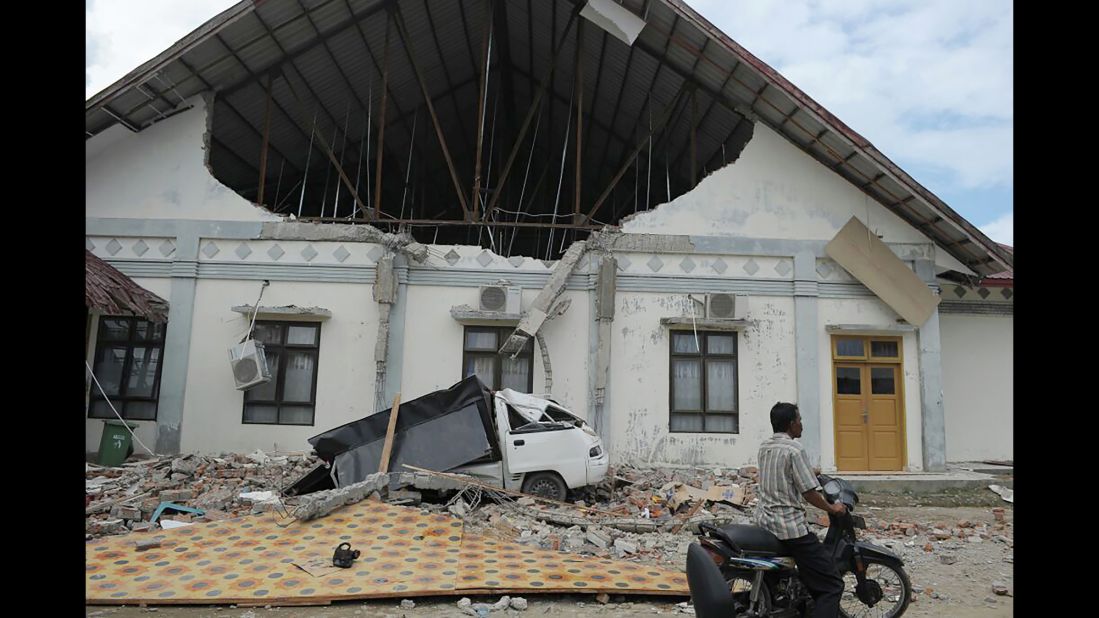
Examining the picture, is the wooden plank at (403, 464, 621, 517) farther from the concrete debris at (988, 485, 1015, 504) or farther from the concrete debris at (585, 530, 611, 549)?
the concrete debris at (988, 485, 1015, 504)

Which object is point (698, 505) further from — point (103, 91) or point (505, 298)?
point (103, 91)

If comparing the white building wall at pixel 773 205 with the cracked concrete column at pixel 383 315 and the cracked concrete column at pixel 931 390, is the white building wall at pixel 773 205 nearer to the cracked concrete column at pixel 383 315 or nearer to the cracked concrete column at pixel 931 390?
the cracked concrete column at pixel 931 390

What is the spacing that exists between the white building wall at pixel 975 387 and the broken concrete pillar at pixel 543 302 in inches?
266

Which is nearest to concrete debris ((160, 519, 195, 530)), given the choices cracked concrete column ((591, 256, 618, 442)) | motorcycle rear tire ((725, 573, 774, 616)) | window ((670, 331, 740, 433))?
motorcycle rear tire ((725, 573, 774, 616))

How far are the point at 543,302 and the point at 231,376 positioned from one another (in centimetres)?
495

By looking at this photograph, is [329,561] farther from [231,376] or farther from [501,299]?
[231,376]

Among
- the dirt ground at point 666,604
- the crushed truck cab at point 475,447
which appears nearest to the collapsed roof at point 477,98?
the crushed truck cab at point 475,447

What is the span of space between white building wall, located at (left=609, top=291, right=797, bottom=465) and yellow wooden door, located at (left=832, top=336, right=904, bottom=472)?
86cm

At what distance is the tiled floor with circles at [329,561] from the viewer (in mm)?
5242

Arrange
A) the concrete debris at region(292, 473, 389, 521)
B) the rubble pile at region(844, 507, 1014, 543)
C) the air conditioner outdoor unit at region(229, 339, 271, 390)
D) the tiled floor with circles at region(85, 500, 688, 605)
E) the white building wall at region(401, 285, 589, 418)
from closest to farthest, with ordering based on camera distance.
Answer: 1. the tiled floor with circles at region(85, 500, 688, 605)
2. the concrete debris at region(292, 473, 389, 521)
3. the rubble pile at region(844, 507, 1014, 543)
4. the air conditioner outdoor unit at region(229, 339, 271, 390)
5. the white building wall at region(401, 285, 589, 418)

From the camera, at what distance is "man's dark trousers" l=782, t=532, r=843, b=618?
3951mm

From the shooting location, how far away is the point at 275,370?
11.2 m

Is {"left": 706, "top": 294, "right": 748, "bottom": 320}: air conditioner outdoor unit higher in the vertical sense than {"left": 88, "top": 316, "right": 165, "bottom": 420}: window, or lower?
higher

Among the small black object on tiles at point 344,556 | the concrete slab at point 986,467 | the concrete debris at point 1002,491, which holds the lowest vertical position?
the small black object on tiles at point 344,556
